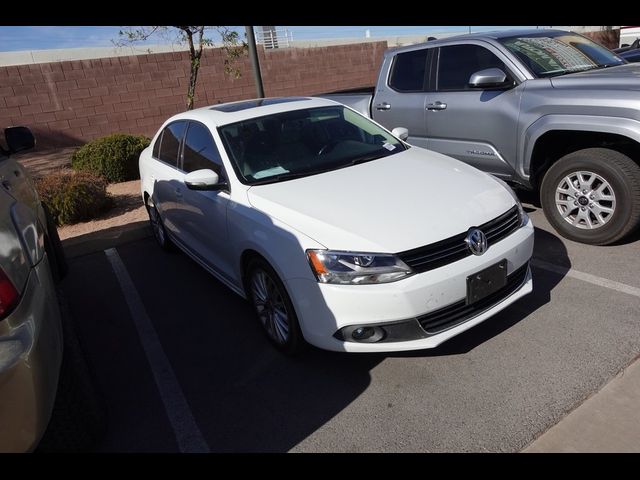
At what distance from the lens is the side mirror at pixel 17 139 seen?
4.13 meters

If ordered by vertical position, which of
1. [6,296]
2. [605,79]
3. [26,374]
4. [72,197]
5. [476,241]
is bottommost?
[72,197]

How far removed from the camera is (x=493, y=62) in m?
4.89

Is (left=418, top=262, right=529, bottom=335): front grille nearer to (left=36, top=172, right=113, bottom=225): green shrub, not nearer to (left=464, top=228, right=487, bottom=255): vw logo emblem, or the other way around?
(left=464, top=228, right=487, bottom=255): vw logo emblem

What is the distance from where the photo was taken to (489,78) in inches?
180

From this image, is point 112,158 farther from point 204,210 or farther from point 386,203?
point 386,203

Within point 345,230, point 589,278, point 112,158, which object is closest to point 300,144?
point 345,230

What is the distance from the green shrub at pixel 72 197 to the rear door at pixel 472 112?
4.82 metres

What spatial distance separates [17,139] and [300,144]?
7.95ft

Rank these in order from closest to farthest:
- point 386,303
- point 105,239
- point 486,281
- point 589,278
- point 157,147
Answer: point 386,303, point 486,281, point 589,278, point 157,147, point 105,239

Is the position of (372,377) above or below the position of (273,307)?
below

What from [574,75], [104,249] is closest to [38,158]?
[104,249]

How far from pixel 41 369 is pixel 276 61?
15157 mm

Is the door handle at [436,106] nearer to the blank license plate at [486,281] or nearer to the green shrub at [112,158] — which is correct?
the blank license plate at [486,281]

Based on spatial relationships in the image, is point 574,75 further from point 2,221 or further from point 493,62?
point 2,221
